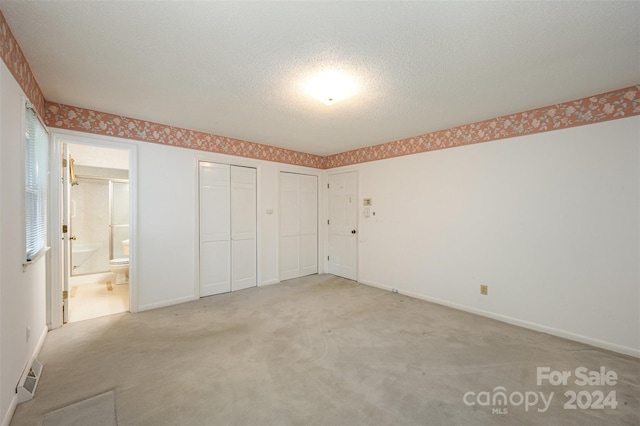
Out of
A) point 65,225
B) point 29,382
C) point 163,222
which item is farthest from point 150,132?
point 29,382

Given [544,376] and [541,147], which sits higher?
[541,147]

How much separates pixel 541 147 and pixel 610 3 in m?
1.68

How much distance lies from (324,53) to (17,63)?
2.14 m

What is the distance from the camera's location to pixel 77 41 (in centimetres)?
179

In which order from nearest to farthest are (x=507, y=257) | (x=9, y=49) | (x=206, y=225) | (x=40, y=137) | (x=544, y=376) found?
(x=9, y=49)
(x=544, y=376)
(x=40, y=137)
(x=507, y=257)
(x=206, y=225)

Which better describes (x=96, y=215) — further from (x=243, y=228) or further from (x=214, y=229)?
(x=243, y=228)

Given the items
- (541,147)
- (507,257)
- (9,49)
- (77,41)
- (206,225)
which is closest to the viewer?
(9,49)

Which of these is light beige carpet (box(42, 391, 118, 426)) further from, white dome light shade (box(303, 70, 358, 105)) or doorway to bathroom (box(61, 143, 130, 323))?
white dome light shade (box(303, 70, 358, 105))

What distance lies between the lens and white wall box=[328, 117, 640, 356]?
8.11 ft

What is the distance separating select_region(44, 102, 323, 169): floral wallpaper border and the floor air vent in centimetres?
237

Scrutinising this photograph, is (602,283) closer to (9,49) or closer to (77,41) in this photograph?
(77,41)

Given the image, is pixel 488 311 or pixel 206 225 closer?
pixel 488 311

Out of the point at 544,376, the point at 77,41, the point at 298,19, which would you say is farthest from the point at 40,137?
the point at 544,376

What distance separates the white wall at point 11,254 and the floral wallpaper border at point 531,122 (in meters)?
4.09
